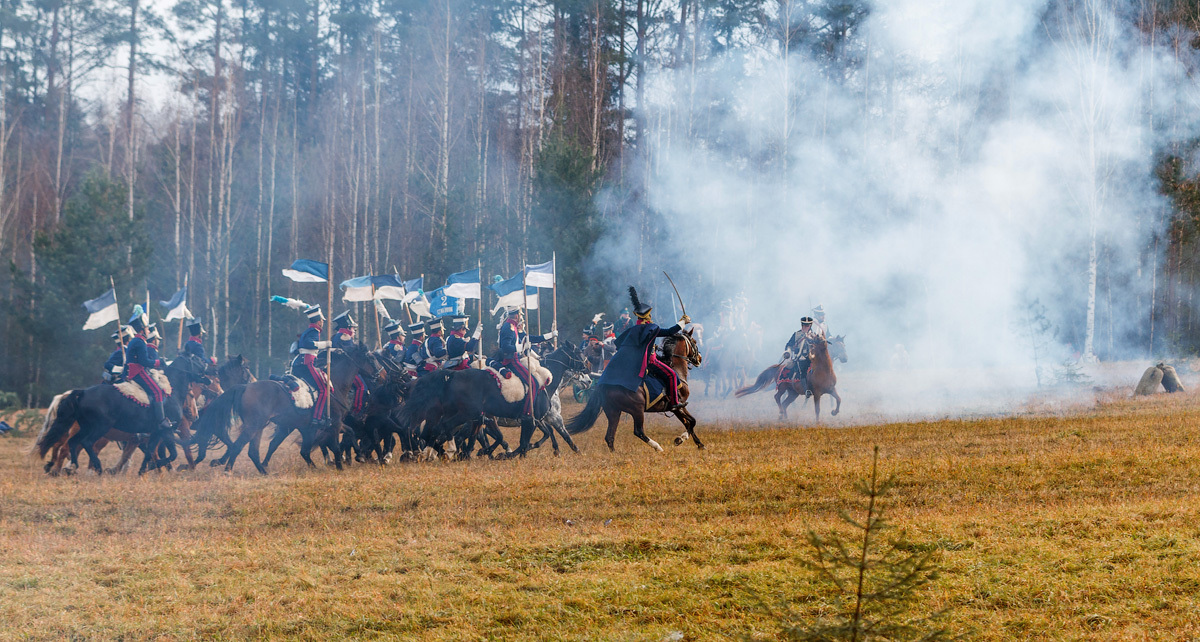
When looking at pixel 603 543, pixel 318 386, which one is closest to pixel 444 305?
pixel 318 386

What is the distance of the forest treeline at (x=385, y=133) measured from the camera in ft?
116

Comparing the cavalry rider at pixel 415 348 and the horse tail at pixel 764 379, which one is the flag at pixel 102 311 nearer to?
the cavalry rider at pixel 415 348

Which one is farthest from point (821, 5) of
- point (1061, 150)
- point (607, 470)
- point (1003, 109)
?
→ point (607, 470)

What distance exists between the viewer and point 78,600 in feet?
27.2

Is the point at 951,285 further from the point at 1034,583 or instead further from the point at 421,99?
the point at 1034,583

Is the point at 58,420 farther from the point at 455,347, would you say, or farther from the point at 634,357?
the point at 634,357

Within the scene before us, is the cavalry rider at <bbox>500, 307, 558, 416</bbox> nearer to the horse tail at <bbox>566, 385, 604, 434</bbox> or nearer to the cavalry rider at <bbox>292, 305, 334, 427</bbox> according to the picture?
the horse tail at <bbox>566, 385, 604, 434</bbox>

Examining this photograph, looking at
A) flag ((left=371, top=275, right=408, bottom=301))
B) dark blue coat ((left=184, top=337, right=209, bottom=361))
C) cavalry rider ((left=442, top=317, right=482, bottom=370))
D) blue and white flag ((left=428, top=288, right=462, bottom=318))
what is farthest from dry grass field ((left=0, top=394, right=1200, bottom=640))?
blue and white flag ((left=428, top=288, right=462, bottom=318))

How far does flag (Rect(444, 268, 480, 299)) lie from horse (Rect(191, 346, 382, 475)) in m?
4.31

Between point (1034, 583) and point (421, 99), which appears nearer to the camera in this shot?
point (1034, 583)

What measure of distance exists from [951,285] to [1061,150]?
275 inches

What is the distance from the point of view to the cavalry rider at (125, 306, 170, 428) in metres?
15.8

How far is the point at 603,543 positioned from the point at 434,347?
364 inches

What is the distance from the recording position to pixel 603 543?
960 cm
